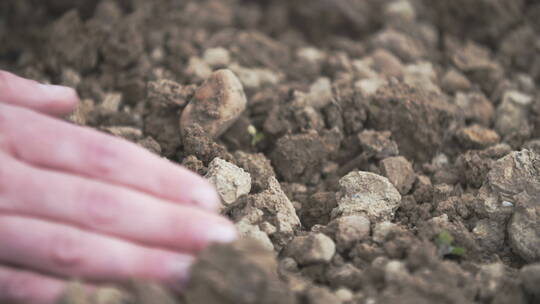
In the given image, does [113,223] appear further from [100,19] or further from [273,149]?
[100,19]

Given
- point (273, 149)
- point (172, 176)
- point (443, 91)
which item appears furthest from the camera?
point (443, 91)

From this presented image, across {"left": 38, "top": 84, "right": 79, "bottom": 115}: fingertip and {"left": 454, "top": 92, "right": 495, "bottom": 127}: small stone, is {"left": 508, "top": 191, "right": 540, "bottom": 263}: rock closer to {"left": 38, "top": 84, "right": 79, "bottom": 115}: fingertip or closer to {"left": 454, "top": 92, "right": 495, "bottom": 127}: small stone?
{"left": 454, "top": 92, "right": 495, "bottom": 127}: small stone

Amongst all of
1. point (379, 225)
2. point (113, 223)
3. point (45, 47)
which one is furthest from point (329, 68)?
point (113, 223)

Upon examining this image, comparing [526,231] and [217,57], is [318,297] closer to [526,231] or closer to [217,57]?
[526,231]

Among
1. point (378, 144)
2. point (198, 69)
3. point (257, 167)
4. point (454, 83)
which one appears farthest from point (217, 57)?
point (454, 83)

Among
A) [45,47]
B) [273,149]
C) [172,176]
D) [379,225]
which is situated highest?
[379,225]

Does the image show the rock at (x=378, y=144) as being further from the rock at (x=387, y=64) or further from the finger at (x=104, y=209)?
the finger at (x=104, y=209)
